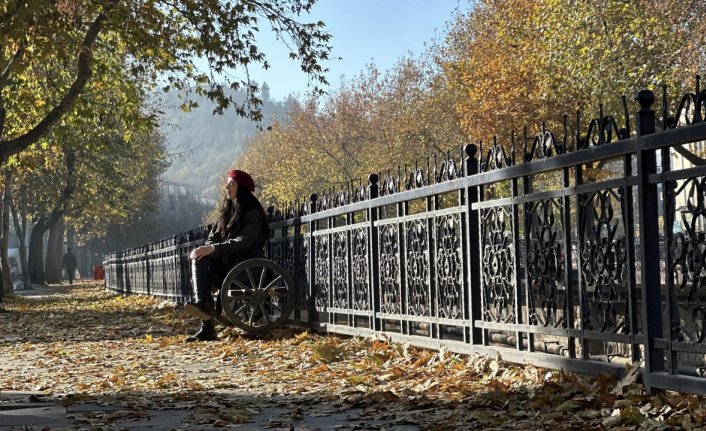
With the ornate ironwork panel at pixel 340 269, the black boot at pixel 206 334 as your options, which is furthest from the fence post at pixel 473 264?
the black boot at pixel 206 334

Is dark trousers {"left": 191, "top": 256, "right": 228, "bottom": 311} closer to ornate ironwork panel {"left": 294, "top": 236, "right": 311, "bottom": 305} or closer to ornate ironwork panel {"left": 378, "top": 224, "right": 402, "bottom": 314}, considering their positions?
ornate ironwork panel {"left": 294, "top": 236, "right": 311, "bottom": 305}

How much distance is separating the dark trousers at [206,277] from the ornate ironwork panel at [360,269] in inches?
76.0

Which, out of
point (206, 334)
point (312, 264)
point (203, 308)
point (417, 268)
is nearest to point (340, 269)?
point (312, 264)

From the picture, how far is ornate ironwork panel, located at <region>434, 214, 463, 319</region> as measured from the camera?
9.60 meters

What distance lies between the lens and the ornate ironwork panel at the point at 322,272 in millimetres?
13539

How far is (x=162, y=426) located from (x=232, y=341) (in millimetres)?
6686

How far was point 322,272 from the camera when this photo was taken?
1372 cm

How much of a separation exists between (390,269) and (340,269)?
5.64 ft

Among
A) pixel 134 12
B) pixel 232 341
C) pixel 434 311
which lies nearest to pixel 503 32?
pixel 134 12

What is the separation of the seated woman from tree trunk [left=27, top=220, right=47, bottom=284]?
43.2 metres

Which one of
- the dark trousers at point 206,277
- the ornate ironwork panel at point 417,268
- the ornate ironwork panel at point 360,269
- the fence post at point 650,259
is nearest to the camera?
the fence post at point 650,259

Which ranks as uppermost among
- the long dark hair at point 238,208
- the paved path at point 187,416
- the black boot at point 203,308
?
the long dark hair at point 238,208

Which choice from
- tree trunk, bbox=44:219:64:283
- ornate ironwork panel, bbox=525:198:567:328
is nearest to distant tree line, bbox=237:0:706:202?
ornate ironwork panel, bbox=525:198:567:328

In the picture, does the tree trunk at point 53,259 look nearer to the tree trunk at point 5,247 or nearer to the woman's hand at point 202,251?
the tree trunk at point 5,247
